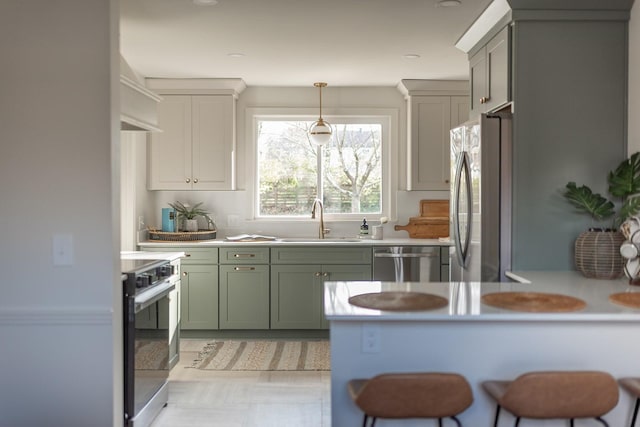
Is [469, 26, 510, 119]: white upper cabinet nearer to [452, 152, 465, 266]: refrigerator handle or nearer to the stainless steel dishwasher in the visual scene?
[452, 152, 465, 266]: refrigerator handle

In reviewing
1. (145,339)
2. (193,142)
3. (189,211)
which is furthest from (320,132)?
(145,339)

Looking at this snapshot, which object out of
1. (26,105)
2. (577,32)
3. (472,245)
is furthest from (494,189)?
(26,105)

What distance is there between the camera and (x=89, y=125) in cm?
234

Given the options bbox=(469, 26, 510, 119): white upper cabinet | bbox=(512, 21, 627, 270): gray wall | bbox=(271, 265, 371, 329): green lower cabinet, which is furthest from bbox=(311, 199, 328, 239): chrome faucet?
bbox=(512, 21, 627, 270): gray wall

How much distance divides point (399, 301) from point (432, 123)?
337 centimetres

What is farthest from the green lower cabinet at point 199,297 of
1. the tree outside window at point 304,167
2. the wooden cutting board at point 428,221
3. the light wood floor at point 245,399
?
the wooden cutting board at point 428,221

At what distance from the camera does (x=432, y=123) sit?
17.9ft

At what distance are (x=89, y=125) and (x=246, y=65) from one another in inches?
104

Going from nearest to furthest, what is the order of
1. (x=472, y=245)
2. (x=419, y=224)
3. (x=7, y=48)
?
1. (x=7, y=48)
2. (x=472, y=245)
3. (x=419, y=224)

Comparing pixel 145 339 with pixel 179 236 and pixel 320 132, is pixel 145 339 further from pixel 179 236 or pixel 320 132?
pixel 320 132

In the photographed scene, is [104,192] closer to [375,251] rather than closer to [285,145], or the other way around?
[375,251]

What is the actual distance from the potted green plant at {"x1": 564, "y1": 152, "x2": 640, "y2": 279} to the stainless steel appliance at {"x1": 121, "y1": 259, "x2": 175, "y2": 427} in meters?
2.31

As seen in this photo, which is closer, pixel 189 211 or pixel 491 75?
pixel 491 75

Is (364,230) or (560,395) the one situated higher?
(364,230)
